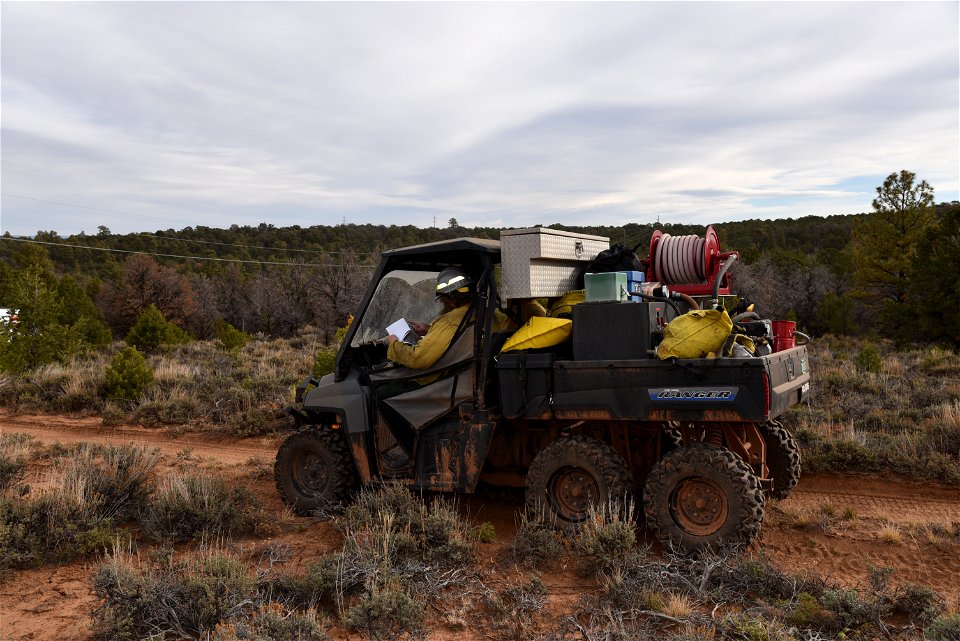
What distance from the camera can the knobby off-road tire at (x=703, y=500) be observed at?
4551mm

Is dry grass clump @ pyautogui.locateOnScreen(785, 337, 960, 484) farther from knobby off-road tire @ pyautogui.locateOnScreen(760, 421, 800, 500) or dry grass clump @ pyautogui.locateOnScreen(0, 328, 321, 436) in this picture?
dry grass clump @ pyautogui.locateOnScreen(0, 328, 321, 436)

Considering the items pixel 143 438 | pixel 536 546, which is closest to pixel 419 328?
pixel 536 546

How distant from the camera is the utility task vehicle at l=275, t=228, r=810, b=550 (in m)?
4.69

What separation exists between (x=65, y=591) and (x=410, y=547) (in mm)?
2426

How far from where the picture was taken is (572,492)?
5.16 metres

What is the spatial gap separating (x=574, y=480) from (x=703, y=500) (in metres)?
0.96

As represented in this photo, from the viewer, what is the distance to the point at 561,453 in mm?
5133

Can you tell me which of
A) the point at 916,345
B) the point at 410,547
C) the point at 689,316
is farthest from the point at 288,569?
the point at 916,345

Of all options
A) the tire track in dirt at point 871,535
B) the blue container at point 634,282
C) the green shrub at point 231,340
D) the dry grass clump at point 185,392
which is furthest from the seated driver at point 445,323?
the green shrub at point 231,340

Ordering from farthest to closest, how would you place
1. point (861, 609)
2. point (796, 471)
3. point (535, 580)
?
1. point (796, 471)
2. point (535, 580)
3. point (861, 609)

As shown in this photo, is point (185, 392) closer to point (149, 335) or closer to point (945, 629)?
point (149, 335)

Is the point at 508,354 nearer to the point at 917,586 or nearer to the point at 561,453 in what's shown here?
the point at 561,453

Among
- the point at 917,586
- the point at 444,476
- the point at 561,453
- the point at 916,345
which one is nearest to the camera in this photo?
the point at 917,586

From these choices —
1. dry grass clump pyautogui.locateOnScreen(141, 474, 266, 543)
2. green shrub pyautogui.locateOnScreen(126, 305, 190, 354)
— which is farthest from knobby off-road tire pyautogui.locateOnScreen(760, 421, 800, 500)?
green shrub pyautogui.locateOnScreen(126, 305, 190, 354)
